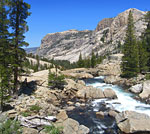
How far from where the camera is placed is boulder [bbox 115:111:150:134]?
1152 centimetres

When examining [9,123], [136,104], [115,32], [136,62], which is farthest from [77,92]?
[115,32]

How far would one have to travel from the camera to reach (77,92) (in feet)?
83.0

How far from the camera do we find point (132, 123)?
12039 millimetres

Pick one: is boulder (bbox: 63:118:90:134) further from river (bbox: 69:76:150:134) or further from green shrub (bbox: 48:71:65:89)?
green shrub (bbox: 48:71:65:89)

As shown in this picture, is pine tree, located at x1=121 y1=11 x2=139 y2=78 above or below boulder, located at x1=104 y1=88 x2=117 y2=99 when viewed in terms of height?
above

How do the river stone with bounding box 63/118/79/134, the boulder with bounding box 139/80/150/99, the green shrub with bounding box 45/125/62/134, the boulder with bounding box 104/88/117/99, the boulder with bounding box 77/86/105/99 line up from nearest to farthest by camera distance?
the green shrub with bounding box 45/125/62/134 → the river stone with bounding box 63/118/79/134 → the boulder with bounding box 139/80/150/99 → the boulder with bounding box 104/88/117/99 → the boulder with bounding box 77/86/105/99

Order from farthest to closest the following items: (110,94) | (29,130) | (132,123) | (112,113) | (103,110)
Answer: (110,94) → (103,110) → (112,113) → (132,123) → (29,130)

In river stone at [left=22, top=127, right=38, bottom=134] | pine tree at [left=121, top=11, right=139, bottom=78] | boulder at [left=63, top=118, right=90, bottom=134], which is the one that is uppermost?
pine tree at [left=121, top=11, right=139, bottom=78]

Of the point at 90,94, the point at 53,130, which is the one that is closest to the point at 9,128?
the point at 53,130

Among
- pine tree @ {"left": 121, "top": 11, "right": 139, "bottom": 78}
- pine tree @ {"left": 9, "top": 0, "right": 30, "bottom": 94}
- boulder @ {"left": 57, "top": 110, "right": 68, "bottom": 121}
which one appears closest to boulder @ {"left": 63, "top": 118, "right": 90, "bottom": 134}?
boulder @ {"left": 57, "top": 110, "right": 68, "bottom": 121}

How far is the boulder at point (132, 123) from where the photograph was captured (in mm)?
11516

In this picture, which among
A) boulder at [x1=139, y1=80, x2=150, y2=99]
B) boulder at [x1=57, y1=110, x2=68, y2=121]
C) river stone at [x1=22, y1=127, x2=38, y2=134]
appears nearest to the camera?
river stone at [x1=22, y1=127, x2=38, y2=134]

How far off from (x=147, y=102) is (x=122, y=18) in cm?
20054

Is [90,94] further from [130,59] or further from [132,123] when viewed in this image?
[130,59]
